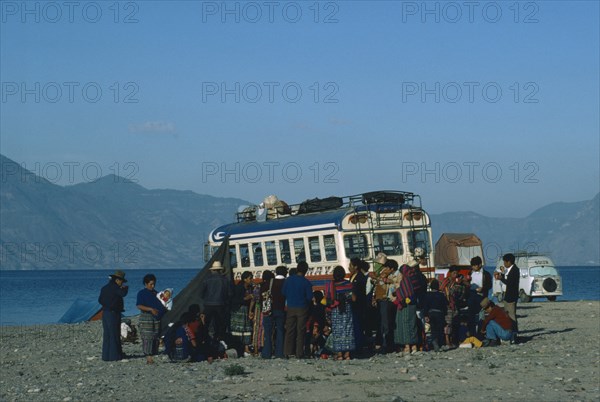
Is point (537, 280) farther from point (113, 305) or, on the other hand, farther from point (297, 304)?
point (113, 305)

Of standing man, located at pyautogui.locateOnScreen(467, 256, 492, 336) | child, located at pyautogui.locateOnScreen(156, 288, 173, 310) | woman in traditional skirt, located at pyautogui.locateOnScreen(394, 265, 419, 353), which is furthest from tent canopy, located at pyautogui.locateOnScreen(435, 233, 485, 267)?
woman in traditional skirt, located at pyautogui.locateOnScreen(394, 265, 419, 353)

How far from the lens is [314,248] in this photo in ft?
97.2

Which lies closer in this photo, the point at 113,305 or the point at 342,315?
the point at 342,315

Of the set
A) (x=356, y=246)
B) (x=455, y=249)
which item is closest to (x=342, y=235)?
(x=356, y=246)

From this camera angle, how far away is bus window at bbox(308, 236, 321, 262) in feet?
96.5

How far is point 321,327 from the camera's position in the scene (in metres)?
21.3

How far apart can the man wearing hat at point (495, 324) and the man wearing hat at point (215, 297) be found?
5.55 m

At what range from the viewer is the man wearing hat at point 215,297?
20656mm

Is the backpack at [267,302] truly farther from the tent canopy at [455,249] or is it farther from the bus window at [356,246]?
the tent canopy at [455,249]

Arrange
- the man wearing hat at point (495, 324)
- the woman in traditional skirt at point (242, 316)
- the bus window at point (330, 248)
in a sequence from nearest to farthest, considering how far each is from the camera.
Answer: the woman in traditional skirt at point (242, 316), the man wearing hat at point (495, 324), the bus window at point (330, 248)

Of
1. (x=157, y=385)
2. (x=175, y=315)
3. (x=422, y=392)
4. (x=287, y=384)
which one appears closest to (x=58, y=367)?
(x=175, y=315)

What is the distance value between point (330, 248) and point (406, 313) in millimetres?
8573

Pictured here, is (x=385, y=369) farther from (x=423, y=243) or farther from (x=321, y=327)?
(x=423, y=243)

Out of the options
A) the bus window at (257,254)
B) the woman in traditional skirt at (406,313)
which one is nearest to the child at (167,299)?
the bus window at (257,254)
